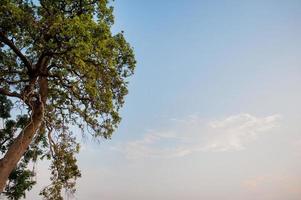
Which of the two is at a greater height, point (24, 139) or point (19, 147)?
point (24, 139)

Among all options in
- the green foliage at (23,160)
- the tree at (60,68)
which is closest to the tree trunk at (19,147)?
the tree at (60,68)

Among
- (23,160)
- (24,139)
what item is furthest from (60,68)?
→ (23,160)

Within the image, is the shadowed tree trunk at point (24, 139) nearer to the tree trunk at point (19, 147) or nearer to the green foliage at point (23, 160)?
the tree trunk at point (19, 147)

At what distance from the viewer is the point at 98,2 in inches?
709

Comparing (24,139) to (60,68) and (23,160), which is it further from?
(23,160)

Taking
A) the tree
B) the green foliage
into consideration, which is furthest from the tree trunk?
the green foliage

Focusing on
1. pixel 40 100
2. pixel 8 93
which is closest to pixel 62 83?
pixel 40 100

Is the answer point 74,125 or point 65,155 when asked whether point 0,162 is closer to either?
point 65,155

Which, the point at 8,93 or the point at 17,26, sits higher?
the point at 17,26

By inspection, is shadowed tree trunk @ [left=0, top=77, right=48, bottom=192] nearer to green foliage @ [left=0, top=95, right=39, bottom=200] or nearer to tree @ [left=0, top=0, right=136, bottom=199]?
tree @ [left=0, top=0, right=136, bottom=199]

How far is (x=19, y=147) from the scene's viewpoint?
56.3 ft

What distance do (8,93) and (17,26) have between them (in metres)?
3.36

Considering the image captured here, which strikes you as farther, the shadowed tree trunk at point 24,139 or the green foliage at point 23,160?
the green foliage at point 23,160

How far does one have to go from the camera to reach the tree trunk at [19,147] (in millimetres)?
16531
